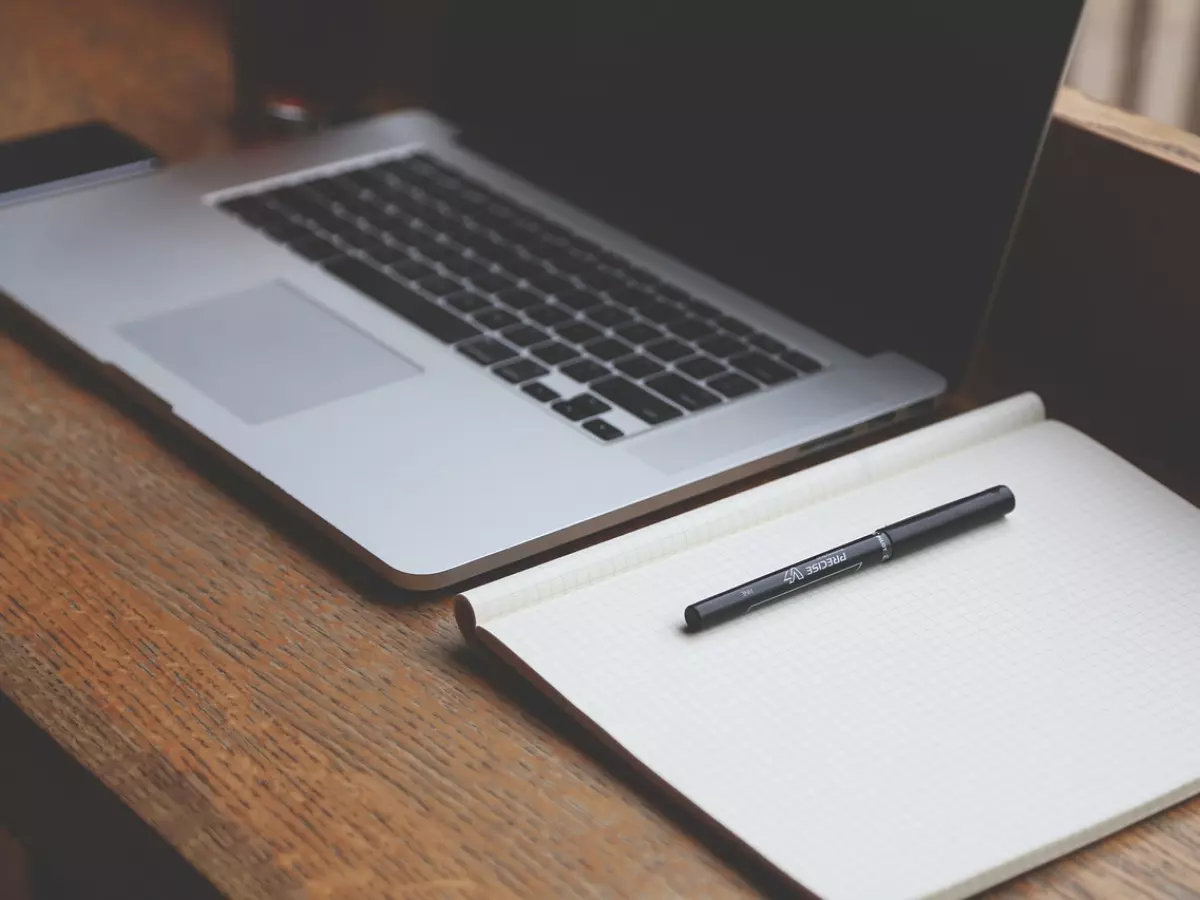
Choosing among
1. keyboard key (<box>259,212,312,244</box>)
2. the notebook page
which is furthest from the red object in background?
the notebook page

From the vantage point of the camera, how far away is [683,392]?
0.72m


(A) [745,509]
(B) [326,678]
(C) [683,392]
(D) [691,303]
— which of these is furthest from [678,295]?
(B) [326,678]

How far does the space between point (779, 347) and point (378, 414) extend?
0.70 ft

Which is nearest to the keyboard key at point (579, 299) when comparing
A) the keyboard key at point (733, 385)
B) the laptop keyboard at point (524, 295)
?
the laptop keyboard at point (524, 295)

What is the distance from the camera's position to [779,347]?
0.77 m

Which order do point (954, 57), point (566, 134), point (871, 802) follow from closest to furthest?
point (871, 802)
point (954, 57)
point (566, 134)

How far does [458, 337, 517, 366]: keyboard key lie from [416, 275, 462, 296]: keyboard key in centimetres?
6

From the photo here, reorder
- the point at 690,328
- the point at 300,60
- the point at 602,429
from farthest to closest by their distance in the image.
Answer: the point at 300,60 → the point at 690,328 → the point at 602,429

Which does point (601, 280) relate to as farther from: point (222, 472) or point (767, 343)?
point (222, 472)

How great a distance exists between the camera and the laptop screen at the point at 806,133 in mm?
703

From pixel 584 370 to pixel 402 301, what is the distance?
13cm

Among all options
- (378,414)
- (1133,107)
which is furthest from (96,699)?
(1133,107)

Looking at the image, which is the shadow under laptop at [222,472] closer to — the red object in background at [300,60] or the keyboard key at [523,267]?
the keyboard key at [523,267]

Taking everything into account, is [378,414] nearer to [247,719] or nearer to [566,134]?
[247,719]
